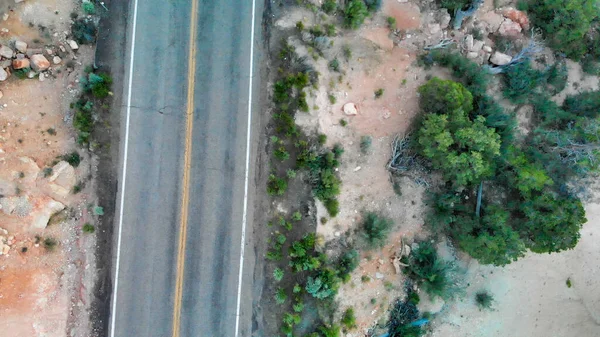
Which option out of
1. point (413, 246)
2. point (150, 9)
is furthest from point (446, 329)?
point (150, 9)

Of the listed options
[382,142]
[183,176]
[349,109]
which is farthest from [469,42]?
[183,176]

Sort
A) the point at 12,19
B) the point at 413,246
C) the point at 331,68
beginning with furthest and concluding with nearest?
1. the point at 413,246
2. the point at 331,68
3. the point at 12,19

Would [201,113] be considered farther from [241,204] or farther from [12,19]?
[12,19]

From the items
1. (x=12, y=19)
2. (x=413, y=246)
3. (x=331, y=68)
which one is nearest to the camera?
(x=12, y=19)

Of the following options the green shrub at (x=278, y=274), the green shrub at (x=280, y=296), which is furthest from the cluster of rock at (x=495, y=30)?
the green shrub at (x=280, y=296)

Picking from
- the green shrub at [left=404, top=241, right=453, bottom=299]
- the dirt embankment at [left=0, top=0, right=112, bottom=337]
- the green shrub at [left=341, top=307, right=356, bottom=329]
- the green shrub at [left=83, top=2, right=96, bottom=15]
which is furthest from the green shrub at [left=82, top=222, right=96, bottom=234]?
the green shrub at [left=404, top=241, right=453, bottom=299]

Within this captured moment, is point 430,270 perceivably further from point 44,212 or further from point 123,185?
point 44,212
